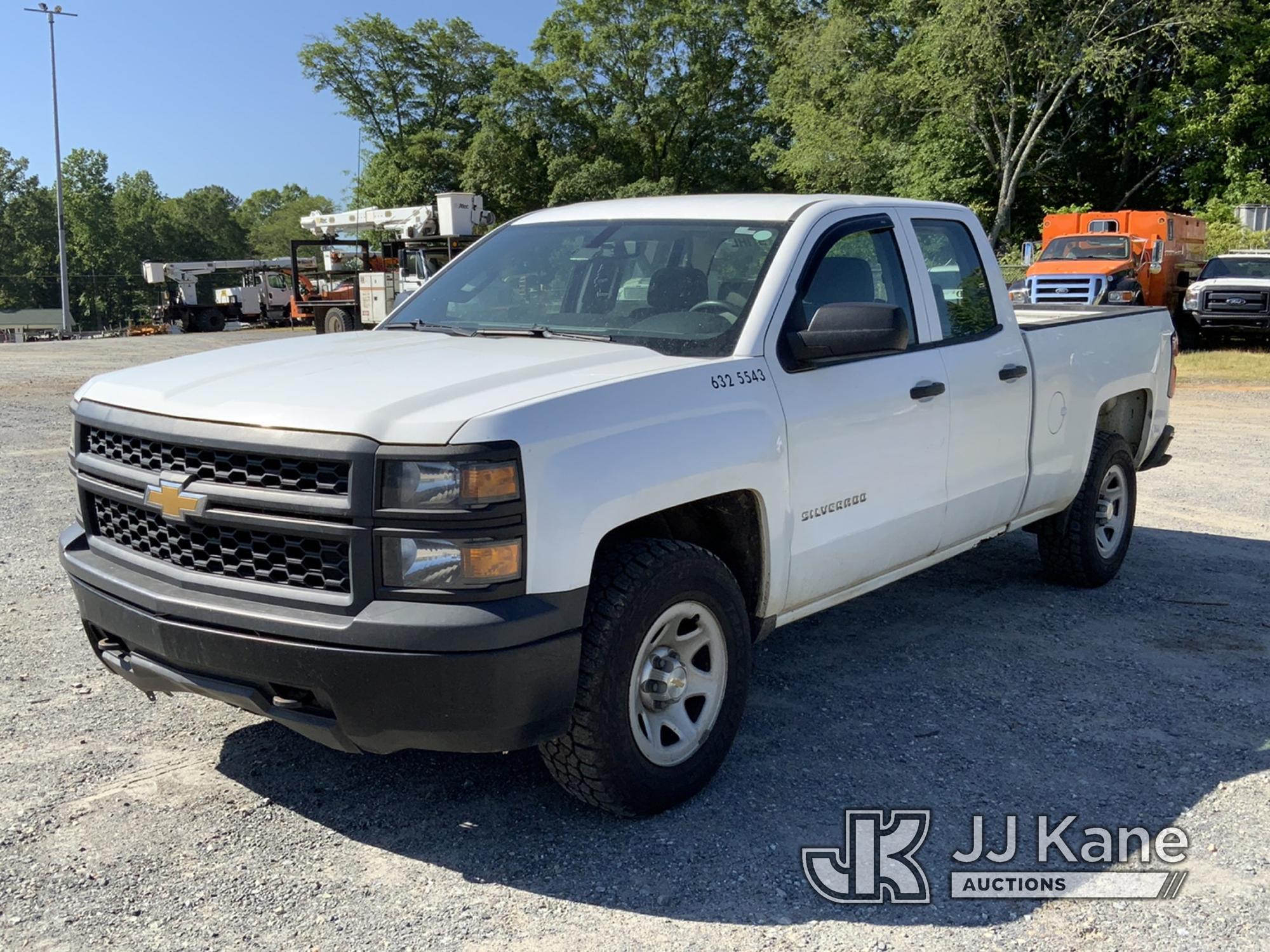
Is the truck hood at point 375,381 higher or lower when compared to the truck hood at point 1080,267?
lower

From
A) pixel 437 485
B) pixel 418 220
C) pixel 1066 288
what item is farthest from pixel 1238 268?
pixel 437 485

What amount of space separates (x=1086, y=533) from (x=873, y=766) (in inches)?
103

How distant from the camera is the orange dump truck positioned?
20.7 m

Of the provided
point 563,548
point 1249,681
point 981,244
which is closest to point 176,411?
point 563,548

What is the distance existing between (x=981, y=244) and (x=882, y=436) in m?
1.62

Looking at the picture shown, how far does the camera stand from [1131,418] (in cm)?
679

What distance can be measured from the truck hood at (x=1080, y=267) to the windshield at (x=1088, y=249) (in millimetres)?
118

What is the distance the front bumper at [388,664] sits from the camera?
9.86 feet

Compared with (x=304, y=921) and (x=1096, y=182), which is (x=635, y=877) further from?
(x=1096, y=182)

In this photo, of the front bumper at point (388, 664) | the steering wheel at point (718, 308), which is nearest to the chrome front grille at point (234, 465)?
the front bumper at point (388, 664)

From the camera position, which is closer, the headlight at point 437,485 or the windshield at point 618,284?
the headlight at point 437,485

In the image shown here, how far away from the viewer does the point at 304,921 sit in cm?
302

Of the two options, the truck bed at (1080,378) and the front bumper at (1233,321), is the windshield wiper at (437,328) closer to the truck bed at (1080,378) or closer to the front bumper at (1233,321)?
the truck bed at (1080,378)

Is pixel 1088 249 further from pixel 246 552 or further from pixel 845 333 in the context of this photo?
pixel 246 552
